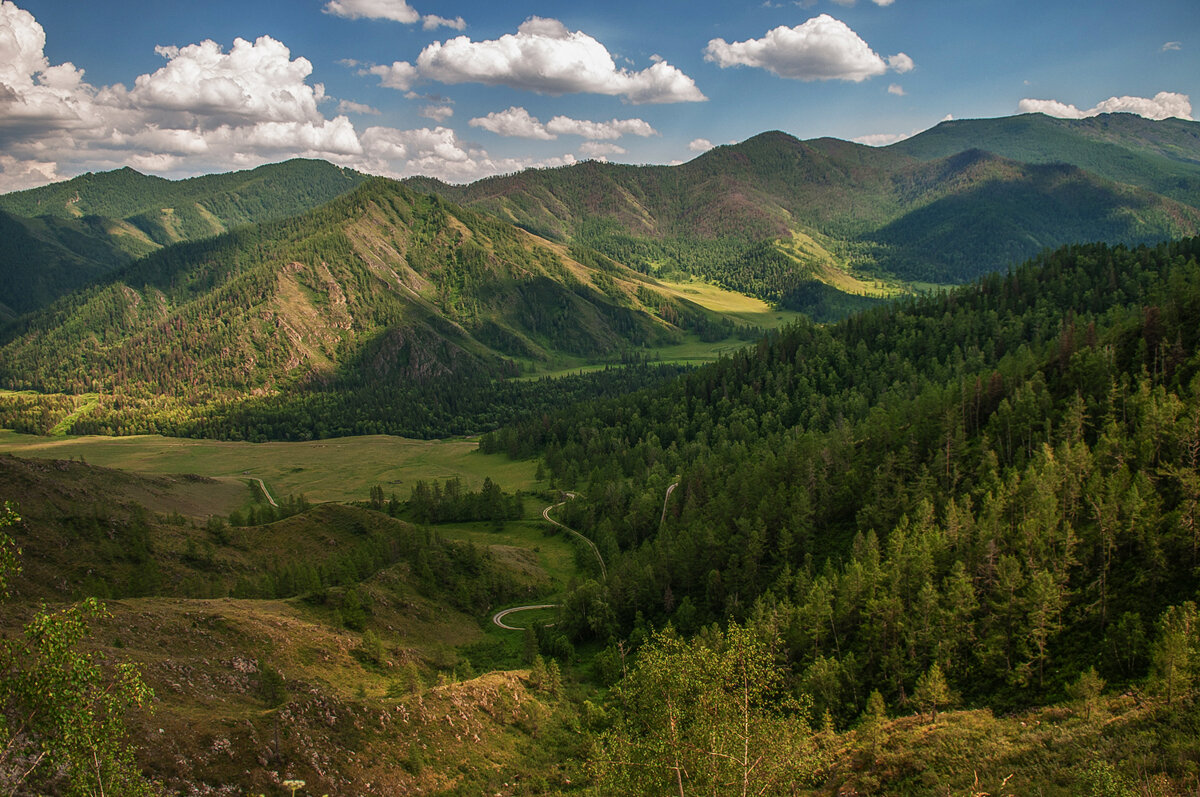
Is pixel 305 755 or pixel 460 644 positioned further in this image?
pixel 460 644

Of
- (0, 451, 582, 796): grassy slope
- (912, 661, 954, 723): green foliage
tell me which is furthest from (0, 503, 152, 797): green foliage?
(912, 661, 954, 723): green foliage

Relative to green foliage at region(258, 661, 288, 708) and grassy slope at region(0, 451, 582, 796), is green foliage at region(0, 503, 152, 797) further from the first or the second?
green foliage at region(258, 661, 288, 708)

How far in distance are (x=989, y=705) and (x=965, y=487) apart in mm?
45095

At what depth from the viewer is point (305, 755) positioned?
189 ft

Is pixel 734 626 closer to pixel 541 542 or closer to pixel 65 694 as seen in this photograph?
pixel 65 694

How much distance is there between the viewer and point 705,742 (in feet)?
135

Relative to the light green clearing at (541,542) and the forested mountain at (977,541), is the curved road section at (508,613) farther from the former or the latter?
the forested mountain at (977,541)

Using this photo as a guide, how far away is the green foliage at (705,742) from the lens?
1565 inches

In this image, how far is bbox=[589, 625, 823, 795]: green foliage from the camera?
130 ft

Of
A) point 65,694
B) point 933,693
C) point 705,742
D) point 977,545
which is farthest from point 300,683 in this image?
point 977,545

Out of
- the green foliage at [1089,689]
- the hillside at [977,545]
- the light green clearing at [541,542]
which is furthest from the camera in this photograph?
the light green clearing at [541,542]

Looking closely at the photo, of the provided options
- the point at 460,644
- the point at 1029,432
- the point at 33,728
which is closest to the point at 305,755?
the point at 33,728

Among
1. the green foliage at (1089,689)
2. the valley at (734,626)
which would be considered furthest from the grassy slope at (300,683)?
the green foliage at (1089,689)

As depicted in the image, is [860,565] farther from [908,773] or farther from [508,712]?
[508,712]
